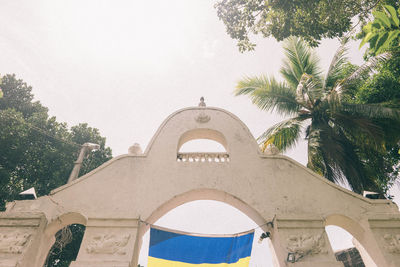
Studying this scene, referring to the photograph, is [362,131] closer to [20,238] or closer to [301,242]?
[301,242]

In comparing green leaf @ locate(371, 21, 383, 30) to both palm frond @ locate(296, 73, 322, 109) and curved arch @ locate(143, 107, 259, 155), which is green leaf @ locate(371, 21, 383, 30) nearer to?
curved arch @ locate(143, 107, 259, 155)

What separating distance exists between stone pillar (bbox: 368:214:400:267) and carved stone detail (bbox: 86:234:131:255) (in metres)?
6.24

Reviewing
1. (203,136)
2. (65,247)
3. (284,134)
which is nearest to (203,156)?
(203,136)

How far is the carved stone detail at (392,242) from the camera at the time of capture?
5.54 metres

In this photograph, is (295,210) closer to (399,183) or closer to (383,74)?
(399,183)

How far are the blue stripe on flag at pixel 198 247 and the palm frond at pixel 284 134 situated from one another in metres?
5.07

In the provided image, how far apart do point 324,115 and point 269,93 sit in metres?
2.68

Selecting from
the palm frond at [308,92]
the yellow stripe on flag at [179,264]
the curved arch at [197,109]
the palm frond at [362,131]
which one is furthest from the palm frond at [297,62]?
the yellow stripe on flag at [179,264]

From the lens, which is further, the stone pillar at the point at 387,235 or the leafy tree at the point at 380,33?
the stone pillar at the point at 387,235

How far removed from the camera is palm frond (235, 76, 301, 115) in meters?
10.9

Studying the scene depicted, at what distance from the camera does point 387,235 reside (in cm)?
575

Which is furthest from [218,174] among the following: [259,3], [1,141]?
[1,141]

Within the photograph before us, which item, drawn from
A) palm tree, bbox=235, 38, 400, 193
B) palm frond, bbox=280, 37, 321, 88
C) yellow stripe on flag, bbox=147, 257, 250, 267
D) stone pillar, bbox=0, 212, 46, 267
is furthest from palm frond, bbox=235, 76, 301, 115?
stone pillar, bbox=0, 212, 46, 267

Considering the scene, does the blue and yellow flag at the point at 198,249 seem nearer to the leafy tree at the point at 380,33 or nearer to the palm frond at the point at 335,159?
the leafy tree at the point at 380,33
